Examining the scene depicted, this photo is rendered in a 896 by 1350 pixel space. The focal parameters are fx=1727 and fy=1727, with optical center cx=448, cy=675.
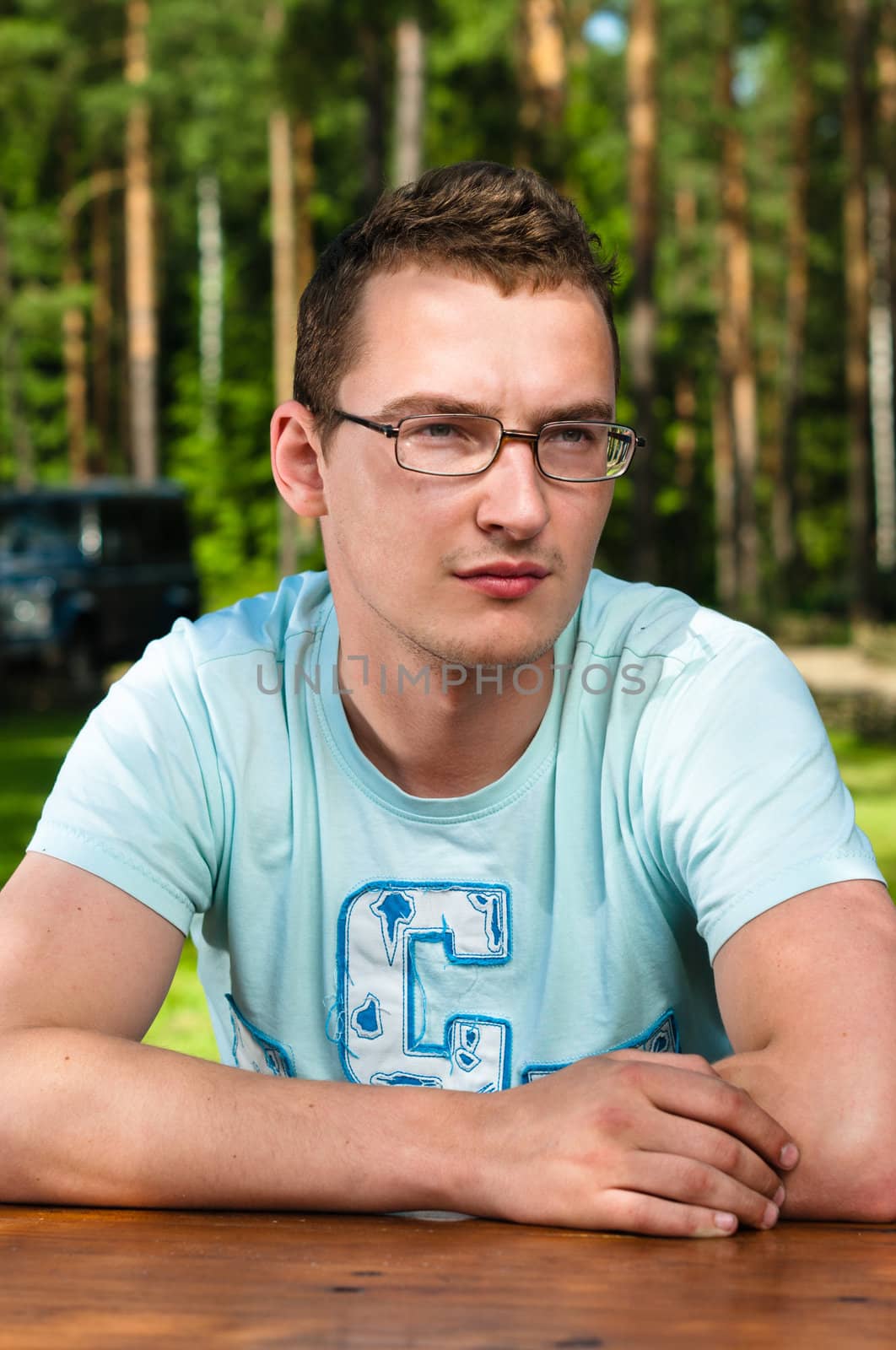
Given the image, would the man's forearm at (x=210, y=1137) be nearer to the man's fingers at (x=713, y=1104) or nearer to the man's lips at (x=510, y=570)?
the man's fingers at (x=713, y=1104)

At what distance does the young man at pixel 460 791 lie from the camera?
6.92 ft

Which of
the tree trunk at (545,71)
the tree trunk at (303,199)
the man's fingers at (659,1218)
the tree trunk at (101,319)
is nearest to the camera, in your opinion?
the man's fingers at (659,1218)

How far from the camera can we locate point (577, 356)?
226 centimetres

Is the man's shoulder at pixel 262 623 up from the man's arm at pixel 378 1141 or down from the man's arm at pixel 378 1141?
up

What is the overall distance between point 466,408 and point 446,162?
1823cm

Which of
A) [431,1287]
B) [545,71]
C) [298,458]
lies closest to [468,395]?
[298,458]

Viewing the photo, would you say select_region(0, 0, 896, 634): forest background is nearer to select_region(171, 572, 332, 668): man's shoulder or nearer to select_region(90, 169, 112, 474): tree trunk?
select_region(90, 169, 112, 474): tree trunk

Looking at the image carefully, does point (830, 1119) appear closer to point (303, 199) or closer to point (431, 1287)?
point (431, 1287)

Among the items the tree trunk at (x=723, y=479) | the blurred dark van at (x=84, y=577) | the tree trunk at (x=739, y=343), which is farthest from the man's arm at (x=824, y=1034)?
the tree trunk at (x=723, y=479)

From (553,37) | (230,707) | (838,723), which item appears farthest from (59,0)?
(230,707)

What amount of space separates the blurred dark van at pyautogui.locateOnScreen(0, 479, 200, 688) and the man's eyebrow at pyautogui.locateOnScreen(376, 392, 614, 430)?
15242 mm

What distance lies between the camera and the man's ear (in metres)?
2.57

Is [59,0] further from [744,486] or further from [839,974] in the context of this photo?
[839,974]

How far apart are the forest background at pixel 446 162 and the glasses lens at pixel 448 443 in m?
12.5
